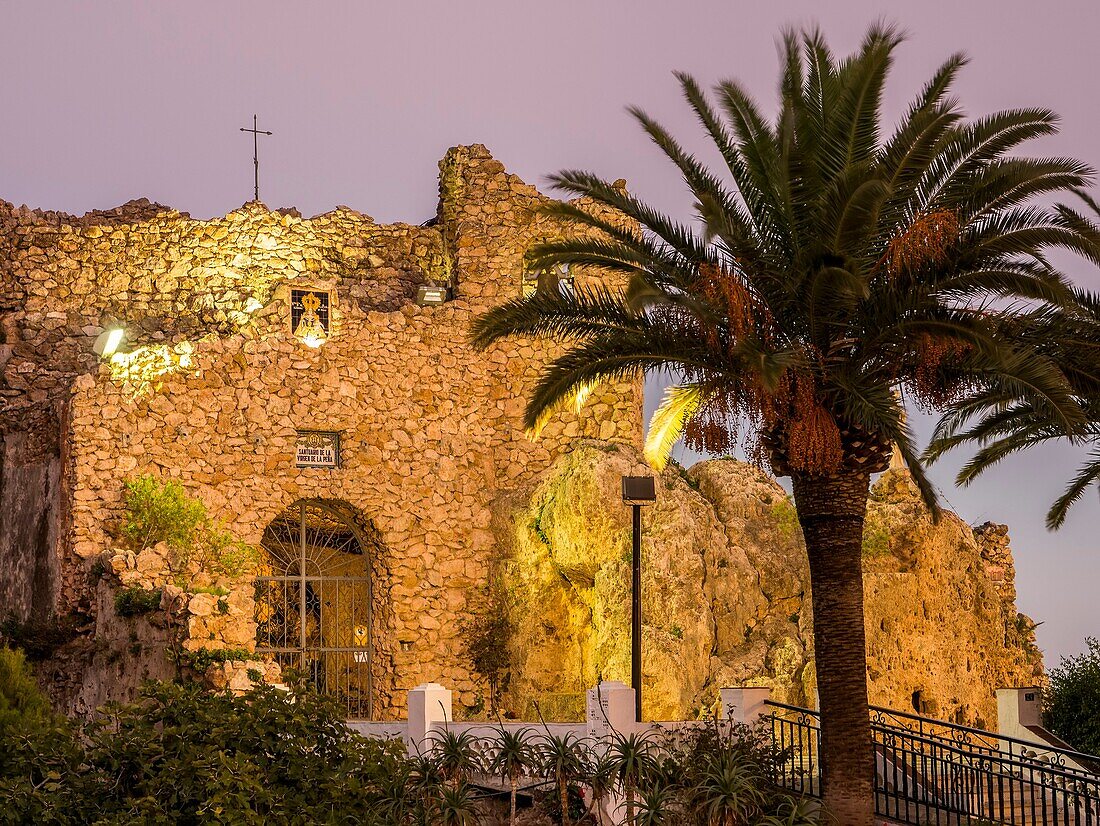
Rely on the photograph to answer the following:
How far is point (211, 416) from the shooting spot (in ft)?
76.9

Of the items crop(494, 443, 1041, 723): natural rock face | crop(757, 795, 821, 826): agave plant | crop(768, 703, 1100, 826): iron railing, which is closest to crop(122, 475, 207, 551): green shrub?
crop(494, 443, 1041, 723): natural rock face

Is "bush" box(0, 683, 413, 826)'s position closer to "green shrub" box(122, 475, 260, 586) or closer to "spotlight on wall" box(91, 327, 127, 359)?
"green shrub" box(122, 475, 260, 586)

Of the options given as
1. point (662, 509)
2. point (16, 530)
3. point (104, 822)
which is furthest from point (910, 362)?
point (16, 530)

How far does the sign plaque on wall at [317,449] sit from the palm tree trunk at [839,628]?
9842mm

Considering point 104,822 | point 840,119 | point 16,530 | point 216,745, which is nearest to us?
point 104,822

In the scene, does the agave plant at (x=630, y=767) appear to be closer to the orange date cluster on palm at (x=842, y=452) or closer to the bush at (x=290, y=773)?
the bush at (x=290, y=773)

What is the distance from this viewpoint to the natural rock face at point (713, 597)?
22.7 metres

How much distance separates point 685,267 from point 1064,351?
436cm

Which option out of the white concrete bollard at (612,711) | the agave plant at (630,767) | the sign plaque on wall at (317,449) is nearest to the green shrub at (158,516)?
the sign plaque on wall at (317,449)

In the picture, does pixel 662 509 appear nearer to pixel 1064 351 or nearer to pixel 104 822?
pixel 1064 351

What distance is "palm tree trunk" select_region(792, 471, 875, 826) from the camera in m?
16.1

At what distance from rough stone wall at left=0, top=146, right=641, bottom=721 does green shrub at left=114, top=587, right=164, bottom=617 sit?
143cm

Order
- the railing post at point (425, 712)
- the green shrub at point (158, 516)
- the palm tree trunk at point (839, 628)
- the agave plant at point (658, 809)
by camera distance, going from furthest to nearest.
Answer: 1. the green shrub at point (158, 516)
2. the railing post at point (425, 712)
3. the palm tree trunk at point (839, 628)
4. the agave plant at point (658, 809)

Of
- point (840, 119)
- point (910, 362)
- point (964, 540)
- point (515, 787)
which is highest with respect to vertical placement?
point (840, 119)
